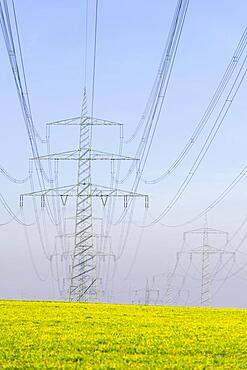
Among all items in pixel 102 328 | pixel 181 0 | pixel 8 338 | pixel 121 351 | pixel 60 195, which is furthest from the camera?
pixel 60 195

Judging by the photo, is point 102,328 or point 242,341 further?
point 102,328

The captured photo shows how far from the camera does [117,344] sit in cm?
2423

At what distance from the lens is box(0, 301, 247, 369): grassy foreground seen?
19484 millimetres

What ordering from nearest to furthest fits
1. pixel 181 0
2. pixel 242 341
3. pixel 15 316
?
1. pixel 181 0
2. pixel 242 341
3. pixel 15 316

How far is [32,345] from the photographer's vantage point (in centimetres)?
2325

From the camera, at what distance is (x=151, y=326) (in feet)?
109

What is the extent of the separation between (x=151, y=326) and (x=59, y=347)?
433 inches

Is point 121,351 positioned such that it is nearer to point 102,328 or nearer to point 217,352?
point 217,352

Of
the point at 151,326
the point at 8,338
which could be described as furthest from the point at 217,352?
the point at 151,326

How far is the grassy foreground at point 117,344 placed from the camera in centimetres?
1948

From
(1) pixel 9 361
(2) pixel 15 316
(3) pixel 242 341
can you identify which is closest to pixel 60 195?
(2) pixel 15 316

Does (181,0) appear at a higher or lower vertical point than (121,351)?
higher

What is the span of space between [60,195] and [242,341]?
32440 millimetres

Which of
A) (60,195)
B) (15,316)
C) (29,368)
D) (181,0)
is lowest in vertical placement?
(29,368)
